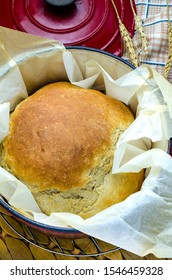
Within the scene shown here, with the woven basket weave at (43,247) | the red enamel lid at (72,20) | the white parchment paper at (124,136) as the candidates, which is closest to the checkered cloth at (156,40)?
the red enamel lid at (72,20)

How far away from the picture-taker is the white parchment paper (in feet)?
2.28

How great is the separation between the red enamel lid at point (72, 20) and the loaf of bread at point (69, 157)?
11.1 inches

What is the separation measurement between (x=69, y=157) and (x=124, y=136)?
0.09 m

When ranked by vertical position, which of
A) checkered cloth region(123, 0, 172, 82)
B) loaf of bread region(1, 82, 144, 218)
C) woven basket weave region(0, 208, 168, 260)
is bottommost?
woven basket weave region(0, 208, 168, 260)

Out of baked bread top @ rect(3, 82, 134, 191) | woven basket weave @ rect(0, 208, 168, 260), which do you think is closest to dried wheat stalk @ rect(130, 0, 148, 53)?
baked bread top @ rect(3, 82, 134, 191)

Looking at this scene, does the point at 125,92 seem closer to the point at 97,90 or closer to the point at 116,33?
the point at 97,90

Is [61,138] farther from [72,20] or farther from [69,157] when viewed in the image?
[72,20]

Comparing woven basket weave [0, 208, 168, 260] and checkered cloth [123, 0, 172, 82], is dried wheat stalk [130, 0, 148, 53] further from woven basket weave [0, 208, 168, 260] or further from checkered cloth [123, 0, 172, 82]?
woven basket weave [0, 208, 168, 260]

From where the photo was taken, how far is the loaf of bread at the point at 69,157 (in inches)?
28.8

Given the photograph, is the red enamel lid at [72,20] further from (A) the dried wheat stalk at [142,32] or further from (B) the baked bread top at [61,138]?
(B) the baked bread top at [61,138]

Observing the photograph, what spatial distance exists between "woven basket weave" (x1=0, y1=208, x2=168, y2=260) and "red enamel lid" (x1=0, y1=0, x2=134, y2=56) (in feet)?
1.32

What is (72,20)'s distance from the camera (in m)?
1.03

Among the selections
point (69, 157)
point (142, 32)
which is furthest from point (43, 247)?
point (142, 32)
